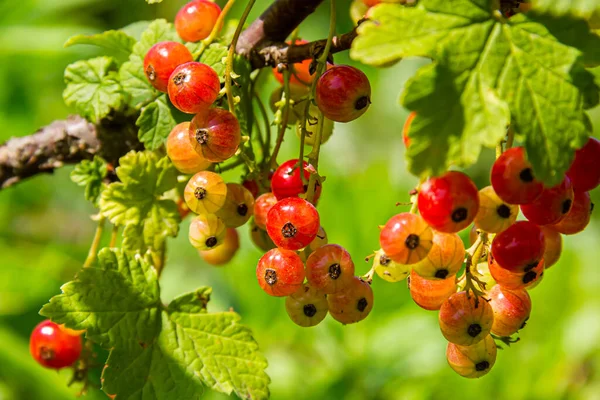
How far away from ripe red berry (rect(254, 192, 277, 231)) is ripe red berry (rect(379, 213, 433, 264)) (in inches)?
11.0

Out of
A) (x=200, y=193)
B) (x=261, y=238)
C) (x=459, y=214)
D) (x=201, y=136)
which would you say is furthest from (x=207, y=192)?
(x=459, y=214)

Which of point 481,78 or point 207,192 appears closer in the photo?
point 481,78

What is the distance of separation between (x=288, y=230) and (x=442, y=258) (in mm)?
226

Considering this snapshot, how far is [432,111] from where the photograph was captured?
86 cm

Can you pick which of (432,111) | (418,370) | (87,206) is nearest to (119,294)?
(432,111)

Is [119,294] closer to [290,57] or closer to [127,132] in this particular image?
[127,132]

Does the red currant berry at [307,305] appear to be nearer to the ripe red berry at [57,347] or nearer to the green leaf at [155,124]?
the green leaf at [155,124]

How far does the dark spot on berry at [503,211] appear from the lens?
0.96 meters

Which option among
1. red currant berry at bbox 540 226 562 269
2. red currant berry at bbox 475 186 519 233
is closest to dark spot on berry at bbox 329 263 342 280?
red currant berry at bbox 475 186 519 233

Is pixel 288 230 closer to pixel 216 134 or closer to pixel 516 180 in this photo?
pixel 216 134

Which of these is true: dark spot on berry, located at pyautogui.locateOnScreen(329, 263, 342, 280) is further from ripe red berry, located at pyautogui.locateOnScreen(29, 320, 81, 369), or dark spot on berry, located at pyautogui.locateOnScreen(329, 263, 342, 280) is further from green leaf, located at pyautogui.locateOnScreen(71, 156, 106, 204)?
ripe red berry, located at pyautogui.locateOnScreen(29, 320, 81, 369)

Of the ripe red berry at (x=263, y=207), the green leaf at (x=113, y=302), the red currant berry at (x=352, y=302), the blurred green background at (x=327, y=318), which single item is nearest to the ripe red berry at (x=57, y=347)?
the green leaf at (x=113, y=302)

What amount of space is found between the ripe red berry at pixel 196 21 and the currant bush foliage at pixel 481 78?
514 millimetres

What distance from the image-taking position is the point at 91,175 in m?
1.39
